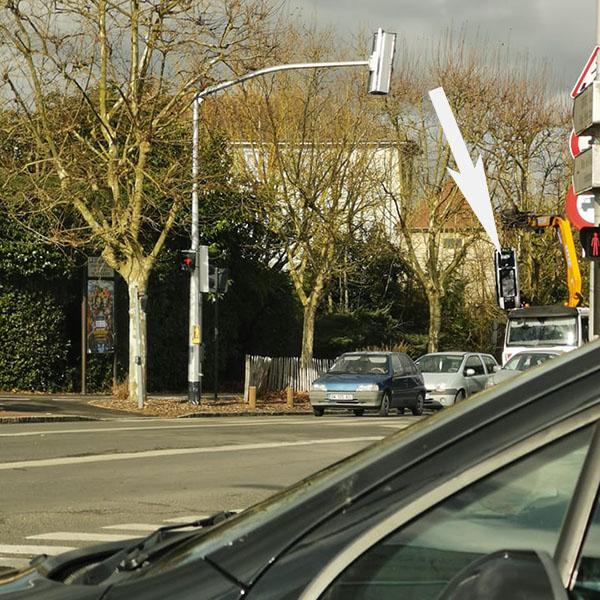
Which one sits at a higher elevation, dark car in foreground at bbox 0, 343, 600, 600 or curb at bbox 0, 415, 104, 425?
dark car in foreground at bbox 0, 343, 600, 600

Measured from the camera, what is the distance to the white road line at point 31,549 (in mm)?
8391

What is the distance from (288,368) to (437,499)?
123 ft

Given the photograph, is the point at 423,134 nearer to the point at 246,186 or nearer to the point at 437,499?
the point at 246,186

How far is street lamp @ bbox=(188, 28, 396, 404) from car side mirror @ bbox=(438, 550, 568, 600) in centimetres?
1985

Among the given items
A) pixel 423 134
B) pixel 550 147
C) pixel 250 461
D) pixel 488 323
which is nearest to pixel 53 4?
pixel 250 461

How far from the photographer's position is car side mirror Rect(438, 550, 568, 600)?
5.26ft

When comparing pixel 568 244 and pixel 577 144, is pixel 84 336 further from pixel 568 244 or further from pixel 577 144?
pixel 577 144

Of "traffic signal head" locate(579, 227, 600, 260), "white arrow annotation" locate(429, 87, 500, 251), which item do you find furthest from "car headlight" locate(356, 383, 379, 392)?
"traffic signal head" locate(579, 227, 600, 260)

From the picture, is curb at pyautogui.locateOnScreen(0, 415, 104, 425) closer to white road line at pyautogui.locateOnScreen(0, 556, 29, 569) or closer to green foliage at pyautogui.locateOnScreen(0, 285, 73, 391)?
green foliage at pyautogui.locateOnScreen(0, 285, 73, 391)

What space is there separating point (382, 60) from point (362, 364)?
33.3 ft

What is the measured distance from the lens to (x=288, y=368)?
1545 inches

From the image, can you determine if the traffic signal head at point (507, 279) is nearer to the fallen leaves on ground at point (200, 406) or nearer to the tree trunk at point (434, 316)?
the fallen leaves on ground at point (200, 406)

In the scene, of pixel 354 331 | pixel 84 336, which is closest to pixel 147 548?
pixel 84 336

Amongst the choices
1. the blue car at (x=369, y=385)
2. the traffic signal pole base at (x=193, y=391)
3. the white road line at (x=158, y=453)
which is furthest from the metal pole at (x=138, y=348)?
the white road line at (x=158, y=453)
